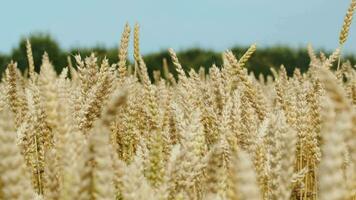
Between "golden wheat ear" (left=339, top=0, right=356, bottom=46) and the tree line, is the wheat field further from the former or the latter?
the tree line

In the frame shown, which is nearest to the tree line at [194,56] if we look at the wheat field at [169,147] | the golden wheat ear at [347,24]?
the golden wheat ear at [347,24]

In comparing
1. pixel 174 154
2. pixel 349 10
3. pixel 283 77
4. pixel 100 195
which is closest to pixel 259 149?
pixel 174 154

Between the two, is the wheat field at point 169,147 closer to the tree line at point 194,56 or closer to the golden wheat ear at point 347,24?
the golden wheat ear at point 347,24

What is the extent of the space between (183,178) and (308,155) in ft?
3.98

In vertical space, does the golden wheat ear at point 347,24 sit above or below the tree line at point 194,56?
below

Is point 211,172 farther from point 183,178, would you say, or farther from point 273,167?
point 183,178

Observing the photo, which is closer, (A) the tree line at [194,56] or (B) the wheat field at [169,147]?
(B) the wheat field at [169,147]

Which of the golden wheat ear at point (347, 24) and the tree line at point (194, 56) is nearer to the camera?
the golden wheat ear at point (347, 24)

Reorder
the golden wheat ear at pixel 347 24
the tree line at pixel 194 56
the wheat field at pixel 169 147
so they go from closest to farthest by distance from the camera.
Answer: the wheat field at pixel 169 147, the golden wheat ear at pixel 347 24, the tree line at pixel 194 56

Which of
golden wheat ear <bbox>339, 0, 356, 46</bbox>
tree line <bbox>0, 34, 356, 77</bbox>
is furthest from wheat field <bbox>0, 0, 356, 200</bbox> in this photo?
tree line <bbox>0, 34, 356, 77</bbox>

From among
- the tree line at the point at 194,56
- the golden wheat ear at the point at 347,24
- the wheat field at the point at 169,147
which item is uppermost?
the tree line at the point at 194,56

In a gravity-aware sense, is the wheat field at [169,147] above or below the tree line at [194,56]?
below

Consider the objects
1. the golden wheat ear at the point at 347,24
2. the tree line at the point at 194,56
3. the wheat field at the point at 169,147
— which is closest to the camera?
the wheat field at the point at 169,147

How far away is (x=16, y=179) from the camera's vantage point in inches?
35.9
